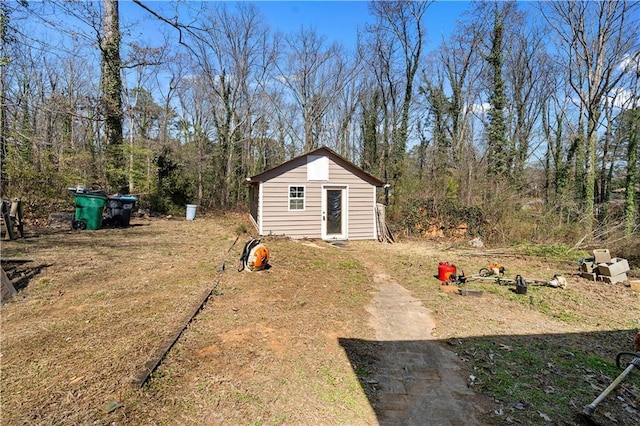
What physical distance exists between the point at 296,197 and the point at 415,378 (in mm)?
8790

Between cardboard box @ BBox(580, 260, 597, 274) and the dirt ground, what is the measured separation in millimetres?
380

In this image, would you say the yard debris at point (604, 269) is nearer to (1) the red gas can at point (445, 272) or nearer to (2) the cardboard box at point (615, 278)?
(2) the cardboard box at point (615, 278)

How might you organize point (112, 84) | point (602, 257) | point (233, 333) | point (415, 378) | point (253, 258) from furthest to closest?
point (112, 84)
point (602, 257)
point (253, 258)
point (233, 333)
point (415, 378)

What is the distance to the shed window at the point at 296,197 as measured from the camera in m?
11.4

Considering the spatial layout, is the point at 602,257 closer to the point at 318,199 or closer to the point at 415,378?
the point at 415,378

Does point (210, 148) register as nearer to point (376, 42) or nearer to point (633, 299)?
point (376, 42)

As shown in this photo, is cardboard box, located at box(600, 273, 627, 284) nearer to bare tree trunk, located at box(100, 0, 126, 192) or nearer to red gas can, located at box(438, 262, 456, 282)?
red gas can, located at box(438, 262, 456, 282)

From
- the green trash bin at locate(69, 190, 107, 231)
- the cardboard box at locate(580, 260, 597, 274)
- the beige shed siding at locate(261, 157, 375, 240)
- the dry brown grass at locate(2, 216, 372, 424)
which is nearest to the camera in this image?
the dry brown grass at locate(2, 216, 372, 424)

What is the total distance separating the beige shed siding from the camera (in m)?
11.2

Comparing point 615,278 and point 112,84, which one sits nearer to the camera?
point 615,278

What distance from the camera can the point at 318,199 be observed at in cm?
1163

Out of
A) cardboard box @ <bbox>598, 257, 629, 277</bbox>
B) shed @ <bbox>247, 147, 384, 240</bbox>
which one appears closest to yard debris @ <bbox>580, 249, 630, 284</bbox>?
cardboard box @ <bbox>598, 257, 629, 277</bbox>


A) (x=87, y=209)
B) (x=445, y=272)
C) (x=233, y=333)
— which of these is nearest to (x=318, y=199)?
(x=445, y=272)

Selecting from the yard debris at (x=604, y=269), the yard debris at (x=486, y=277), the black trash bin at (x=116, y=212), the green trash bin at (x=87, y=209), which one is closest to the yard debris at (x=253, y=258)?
the yard debris at (x=486, y=277)
